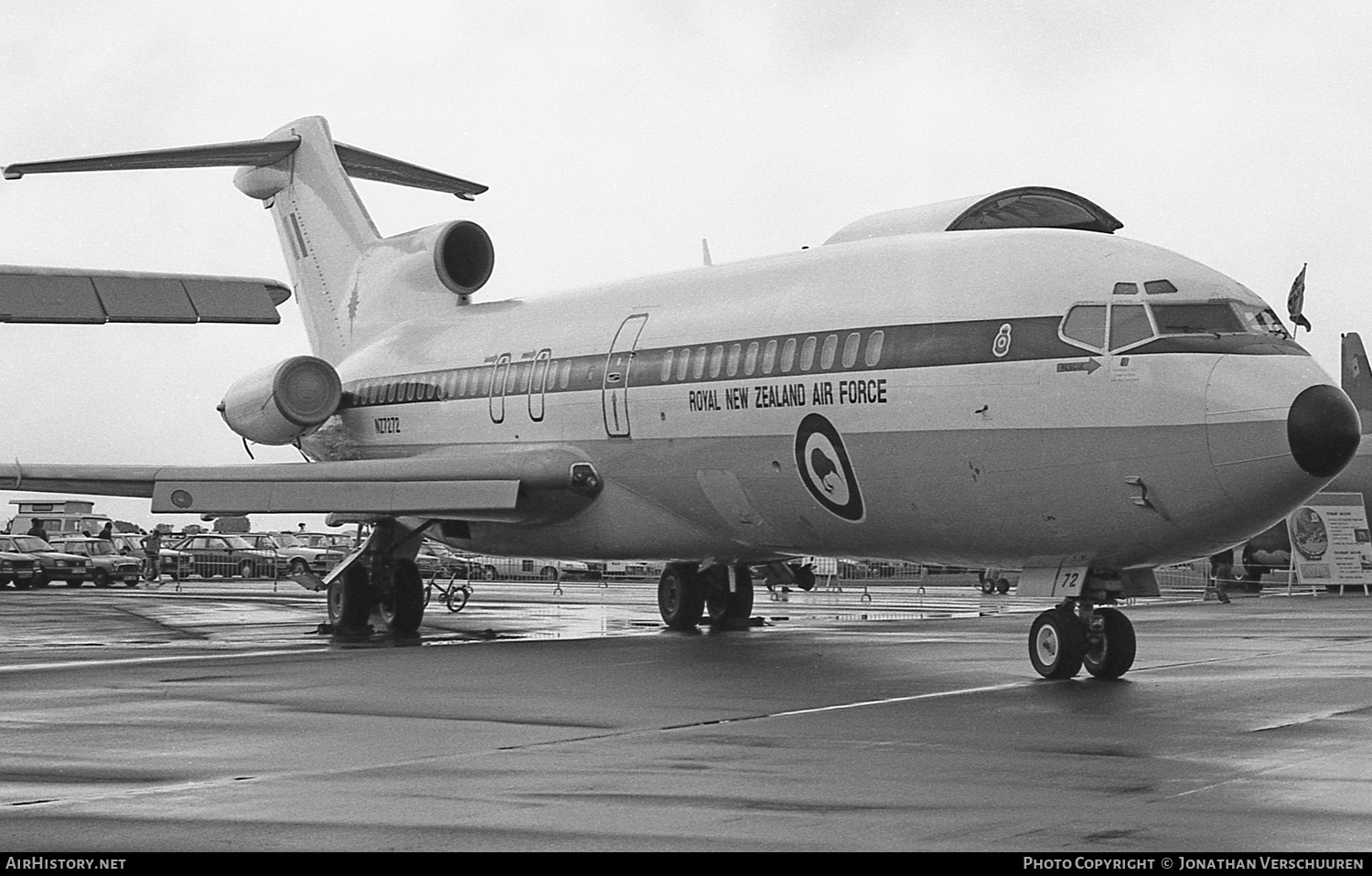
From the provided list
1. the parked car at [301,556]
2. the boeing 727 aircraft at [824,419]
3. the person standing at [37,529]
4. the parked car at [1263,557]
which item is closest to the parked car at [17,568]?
the parked car at [301,556]

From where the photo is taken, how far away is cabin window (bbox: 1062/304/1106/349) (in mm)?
13531

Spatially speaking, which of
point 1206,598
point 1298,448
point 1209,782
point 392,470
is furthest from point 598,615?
point 1209,782

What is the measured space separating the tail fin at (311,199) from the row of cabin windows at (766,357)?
863cm

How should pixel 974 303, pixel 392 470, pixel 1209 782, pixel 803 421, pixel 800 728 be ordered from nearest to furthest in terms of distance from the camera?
1. pixel 1209 782
2. pixel 800 728
3. pixel 974 303
4. pixel 803 421
5. pixel 392 470

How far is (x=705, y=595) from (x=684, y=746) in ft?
40.4

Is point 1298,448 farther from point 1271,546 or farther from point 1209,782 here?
point 1271,546

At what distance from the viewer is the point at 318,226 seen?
25906 mm

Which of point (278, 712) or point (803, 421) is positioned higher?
point (803, 421)

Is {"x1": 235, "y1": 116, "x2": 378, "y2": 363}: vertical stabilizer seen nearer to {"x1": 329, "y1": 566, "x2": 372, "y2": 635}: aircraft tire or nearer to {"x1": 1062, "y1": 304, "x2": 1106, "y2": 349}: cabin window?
{"x1": 329, "y1": 566, "x2": 372, "y2": 635}: aircraft tire

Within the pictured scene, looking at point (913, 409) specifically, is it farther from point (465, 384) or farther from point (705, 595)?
point (465, 384)

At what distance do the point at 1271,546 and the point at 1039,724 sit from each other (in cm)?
3403

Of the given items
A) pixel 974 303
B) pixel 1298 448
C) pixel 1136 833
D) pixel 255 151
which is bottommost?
pixel 1136 833

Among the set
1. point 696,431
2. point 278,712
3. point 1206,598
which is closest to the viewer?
point 278,712

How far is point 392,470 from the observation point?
782 inches
